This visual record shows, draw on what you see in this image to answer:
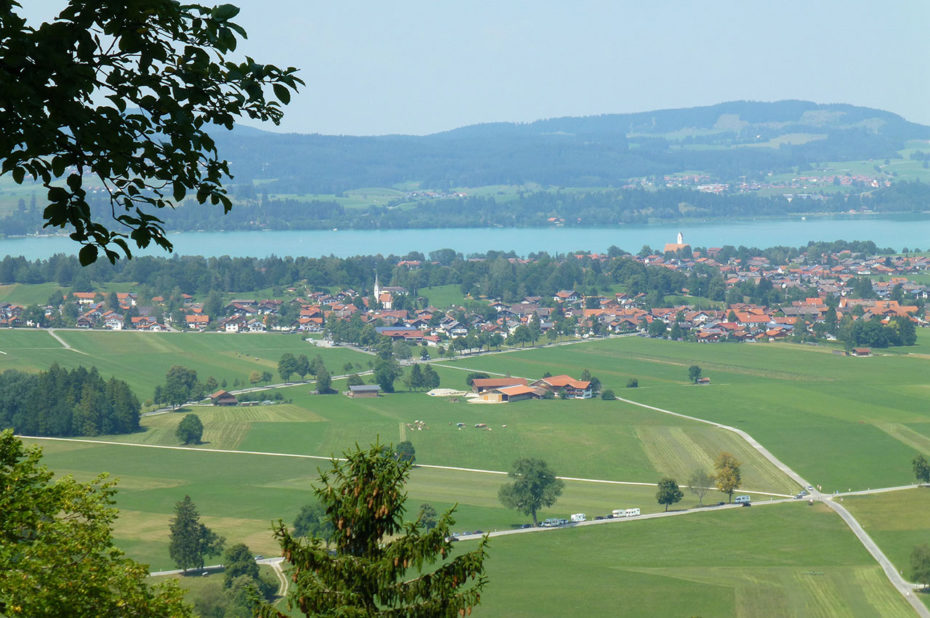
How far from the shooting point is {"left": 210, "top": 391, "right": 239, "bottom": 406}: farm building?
60272 mm

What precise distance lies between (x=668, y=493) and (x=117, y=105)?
36.4 m

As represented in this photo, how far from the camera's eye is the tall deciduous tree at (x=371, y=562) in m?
6.66

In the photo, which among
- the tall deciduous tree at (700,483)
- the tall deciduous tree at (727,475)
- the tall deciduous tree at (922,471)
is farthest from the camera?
the tall deciduous tree at (922,471)

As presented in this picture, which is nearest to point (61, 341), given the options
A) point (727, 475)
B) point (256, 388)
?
point (256, 388)

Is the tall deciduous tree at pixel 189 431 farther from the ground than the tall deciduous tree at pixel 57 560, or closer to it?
closer to it

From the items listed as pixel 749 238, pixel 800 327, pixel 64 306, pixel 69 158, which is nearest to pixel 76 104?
pixel 69 158

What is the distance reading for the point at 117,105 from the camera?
178 inches

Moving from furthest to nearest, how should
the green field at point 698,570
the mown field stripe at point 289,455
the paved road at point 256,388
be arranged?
the paved road at point 256,388 → the mown field stripe at point 289,455 → the green field at point 698,570

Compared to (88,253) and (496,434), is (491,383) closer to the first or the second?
(496,434)

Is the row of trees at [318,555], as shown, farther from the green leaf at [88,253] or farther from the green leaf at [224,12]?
the green leaf at [224,12]

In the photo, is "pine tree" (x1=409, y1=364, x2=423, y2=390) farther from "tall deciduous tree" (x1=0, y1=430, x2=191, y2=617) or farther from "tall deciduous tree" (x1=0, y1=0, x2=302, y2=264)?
"tall deciduous tree" (x1=0, y1=0, x2=302, y2=264)

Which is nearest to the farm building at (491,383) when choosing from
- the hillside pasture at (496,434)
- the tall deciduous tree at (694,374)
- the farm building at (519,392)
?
the farm building at (519,392)

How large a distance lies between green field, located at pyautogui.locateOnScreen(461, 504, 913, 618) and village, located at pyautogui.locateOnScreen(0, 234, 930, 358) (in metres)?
44.6

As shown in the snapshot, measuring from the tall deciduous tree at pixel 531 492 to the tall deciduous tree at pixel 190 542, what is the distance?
10.4 m
